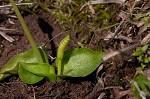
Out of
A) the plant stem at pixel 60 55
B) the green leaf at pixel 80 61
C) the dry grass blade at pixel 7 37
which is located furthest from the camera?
the dry grass blade at pixel 7 37

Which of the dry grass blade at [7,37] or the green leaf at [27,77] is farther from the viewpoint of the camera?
the dry grass blade at [7,37]

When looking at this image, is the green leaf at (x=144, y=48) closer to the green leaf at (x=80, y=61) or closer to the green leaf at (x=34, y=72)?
the green leaf at (x=80, y=61)

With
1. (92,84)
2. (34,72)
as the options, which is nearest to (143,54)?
(92,84)

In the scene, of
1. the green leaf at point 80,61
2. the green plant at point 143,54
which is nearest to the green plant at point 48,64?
the green leaf at point 80,61

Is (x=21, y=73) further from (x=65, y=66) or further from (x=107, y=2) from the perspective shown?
(x=107, y=2)

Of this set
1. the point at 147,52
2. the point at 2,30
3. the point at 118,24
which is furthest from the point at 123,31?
the point at 2,30

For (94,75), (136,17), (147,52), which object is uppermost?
(136,17)

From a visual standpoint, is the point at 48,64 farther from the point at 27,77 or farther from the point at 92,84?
the point at 92,84
